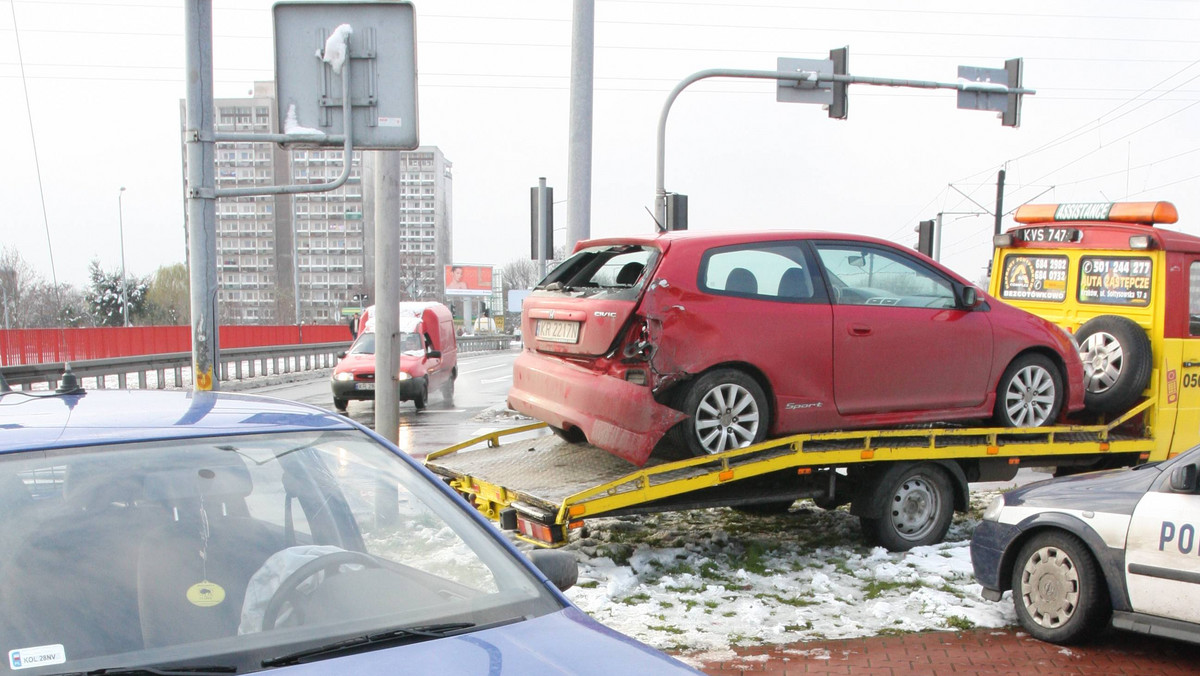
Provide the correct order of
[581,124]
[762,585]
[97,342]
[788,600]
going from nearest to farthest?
[788,600] < [762,585] < [581,124] < [97,342]

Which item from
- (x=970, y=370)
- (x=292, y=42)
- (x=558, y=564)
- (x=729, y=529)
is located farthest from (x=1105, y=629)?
(x=292, y=42)

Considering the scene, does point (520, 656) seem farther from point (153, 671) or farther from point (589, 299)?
point (589, 299)

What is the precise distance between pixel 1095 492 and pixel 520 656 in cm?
431

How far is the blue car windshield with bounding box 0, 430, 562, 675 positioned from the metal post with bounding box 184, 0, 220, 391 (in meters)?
3.34

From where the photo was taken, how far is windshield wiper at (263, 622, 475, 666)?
2.29 metres

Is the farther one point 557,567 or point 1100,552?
point 1100,552

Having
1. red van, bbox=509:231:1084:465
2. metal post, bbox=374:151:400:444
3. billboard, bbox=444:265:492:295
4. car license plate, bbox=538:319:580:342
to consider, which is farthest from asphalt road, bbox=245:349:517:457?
billboard, bbox=444:265:492:295

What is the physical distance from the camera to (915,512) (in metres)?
7.29

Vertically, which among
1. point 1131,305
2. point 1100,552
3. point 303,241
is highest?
point 303,241

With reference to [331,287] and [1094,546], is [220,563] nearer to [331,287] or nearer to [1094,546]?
[1094,546]

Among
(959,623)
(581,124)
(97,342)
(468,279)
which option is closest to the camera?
(959,623)

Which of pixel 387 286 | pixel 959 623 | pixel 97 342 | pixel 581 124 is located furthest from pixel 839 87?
pixel 97 342

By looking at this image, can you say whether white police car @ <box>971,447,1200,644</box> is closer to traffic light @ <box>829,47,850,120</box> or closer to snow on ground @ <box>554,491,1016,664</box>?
snow on ground @ <box>554,491,1016,664</box>

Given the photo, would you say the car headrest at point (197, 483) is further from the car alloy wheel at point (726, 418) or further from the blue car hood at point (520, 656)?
the car alloy wheel at point (726, 418)
